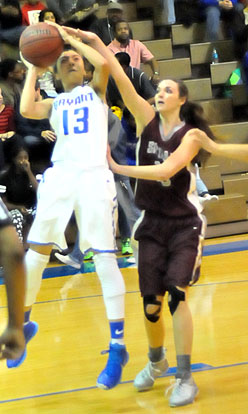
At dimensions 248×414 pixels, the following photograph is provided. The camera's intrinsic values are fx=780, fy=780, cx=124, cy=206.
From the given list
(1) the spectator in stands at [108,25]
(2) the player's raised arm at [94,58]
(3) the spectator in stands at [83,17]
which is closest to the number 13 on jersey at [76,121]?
(2) the player's raised arm at [94,58]

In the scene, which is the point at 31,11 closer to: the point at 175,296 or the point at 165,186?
the point at 165,186

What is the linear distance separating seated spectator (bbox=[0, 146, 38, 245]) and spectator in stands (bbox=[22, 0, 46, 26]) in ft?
7.57

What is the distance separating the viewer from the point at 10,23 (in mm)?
8906

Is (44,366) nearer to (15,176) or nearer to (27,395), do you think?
(27,395)

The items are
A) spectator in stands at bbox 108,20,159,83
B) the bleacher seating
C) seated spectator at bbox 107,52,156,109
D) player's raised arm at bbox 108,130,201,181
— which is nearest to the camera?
player's raised arm at bbox 108,130,201,181

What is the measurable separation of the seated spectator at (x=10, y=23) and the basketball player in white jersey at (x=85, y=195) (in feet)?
15.3

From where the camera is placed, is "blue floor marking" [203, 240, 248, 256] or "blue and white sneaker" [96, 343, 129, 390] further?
"blue floor marking" [203, 240, 248, 256]

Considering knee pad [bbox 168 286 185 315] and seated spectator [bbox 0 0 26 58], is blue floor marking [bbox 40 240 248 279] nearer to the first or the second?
seated spectator [bbox 0 0 26 58]

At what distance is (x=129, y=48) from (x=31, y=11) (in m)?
1.29

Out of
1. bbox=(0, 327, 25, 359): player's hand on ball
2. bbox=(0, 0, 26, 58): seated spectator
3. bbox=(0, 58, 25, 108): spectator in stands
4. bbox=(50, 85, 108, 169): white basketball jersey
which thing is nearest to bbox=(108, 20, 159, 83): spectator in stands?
bbox=(0, 0, 26, 58): seated spectator

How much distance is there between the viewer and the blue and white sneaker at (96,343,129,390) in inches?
157

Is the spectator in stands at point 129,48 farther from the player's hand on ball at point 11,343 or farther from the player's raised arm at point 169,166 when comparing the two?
the player's hand on ball at point 11,343

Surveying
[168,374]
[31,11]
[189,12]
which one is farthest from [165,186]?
[189,12]

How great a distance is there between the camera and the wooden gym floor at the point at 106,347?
4.00 metres
